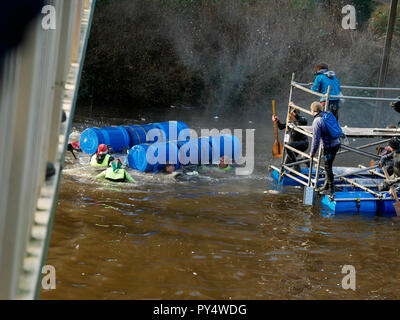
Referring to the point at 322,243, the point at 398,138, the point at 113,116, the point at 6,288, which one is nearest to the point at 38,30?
the point at 6,288

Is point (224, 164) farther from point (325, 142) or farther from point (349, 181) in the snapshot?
point (325, 142)

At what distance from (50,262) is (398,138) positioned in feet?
26.2

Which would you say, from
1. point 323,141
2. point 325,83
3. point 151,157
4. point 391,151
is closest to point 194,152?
point 151,157

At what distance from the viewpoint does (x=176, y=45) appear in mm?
26328

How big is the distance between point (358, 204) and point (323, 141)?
1.54 meters

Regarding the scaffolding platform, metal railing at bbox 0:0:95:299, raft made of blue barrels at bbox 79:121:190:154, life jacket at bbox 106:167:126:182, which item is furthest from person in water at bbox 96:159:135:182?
metal railing at bbox 0:0:95:299

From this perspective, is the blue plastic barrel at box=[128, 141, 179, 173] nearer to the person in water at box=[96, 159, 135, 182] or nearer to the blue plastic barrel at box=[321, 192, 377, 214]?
the person in water at box=[96, 159, 135, 182]

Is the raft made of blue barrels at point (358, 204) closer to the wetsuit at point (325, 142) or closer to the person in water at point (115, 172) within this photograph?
the wetsuit at point (325, 142)

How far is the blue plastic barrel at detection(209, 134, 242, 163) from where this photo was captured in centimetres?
1543

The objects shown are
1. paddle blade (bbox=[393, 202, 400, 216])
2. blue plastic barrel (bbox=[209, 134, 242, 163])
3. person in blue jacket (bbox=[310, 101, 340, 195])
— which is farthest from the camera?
blue plastic barrel (bbox=[209, 134, 242, 163])

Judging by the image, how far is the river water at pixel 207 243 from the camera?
802 cm

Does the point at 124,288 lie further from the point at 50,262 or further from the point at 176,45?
the point at 176,45

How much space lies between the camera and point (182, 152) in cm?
1472

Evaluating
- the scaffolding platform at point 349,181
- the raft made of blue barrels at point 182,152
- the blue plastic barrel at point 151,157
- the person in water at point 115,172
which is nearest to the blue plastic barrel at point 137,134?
the raft made of blue barrels at point 182,152
